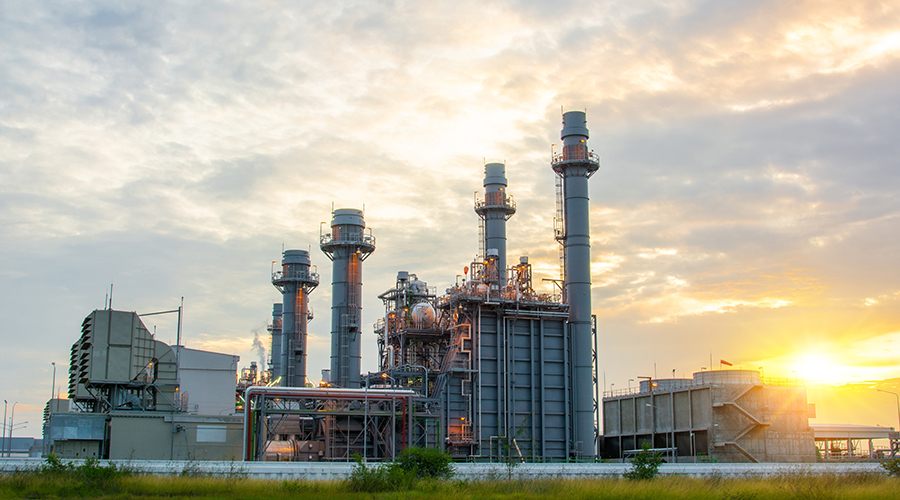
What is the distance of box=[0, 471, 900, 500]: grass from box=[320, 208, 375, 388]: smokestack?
49099 mm

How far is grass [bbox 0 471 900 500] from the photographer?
30.3m

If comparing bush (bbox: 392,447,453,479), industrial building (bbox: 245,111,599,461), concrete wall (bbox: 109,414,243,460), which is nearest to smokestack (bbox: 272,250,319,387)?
industrial building (bbox: 245,111,599,461)

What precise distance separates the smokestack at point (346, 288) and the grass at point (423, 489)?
49099 millimetres

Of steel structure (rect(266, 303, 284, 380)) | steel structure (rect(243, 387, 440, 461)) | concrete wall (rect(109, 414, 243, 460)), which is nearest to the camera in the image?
concrete wall (rect(109, 414, 243, 460))

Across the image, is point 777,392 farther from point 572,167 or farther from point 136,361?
point 136,361

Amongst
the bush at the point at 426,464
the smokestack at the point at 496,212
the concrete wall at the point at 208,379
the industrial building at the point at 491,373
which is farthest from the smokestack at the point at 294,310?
the bush at the point at 426,464

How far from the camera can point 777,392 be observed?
71.2 m

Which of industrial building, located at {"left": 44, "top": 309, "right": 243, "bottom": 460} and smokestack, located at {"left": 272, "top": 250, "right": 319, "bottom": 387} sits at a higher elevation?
smokestack, located at {"left": 272, "top": 250, "right": 319, "bottom": 387}

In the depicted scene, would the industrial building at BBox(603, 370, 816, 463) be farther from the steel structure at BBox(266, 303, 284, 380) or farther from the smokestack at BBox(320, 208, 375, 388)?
the steel structure at BBox(266, 303, 284, 380)

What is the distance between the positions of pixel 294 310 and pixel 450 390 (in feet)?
134

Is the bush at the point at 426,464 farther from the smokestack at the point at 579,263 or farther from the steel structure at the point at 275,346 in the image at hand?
the steel structure at the point at 275,346

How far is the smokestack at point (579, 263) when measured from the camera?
226ft

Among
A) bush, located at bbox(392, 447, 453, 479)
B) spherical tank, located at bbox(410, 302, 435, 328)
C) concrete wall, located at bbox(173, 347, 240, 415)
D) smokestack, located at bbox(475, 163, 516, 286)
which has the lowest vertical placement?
bush, located at bbox(392, 447, 453, 479)

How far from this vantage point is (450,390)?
66.2 m
